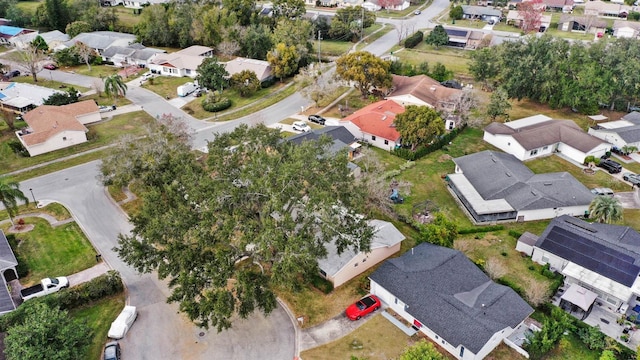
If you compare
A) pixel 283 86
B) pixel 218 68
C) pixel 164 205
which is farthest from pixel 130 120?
pixel 164 205

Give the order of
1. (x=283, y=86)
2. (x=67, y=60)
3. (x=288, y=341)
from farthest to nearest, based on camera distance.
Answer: (x=67, y=60)
(x=283, y=86)
(x=288, y=341)

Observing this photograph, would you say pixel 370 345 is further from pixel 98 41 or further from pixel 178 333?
pixel 98 41

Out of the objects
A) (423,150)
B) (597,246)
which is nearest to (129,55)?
(423,150)

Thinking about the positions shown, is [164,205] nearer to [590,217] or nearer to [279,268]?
[279,268]

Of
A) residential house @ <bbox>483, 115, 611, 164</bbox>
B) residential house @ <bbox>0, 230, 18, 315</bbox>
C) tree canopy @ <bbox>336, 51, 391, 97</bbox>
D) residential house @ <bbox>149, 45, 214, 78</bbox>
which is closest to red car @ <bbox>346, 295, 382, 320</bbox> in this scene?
residential house @ <bbox>0, 230, 18, 315</bbox>

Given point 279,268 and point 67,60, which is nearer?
point 279,268

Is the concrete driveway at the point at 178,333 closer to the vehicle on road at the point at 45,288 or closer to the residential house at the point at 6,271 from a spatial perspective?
the vehicle on road at the point at 45,288

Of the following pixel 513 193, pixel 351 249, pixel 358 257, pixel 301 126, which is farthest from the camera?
pixel 301 126

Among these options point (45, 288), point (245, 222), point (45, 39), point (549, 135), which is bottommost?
point (45, 288)
